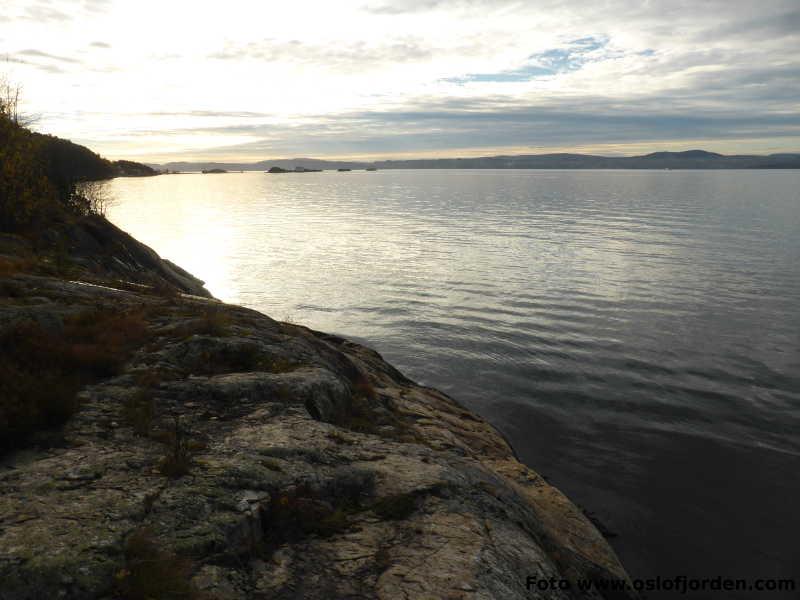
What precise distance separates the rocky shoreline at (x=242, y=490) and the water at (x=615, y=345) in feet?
15.8

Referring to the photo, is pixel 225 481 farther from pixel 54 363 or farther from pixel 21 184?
pixel 21 184

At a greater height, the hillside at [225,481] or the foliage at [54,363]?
the foliage at [54,363]

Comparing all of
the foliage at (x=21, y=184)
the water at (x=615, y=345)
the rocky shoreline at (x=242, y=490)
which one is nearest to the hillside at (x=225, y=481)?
the rocky shoreline at (x=242, y=490)

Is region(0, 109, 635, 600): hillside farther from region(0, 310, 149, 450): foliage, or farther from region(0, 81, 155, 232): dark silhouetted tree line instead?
region(0, 81, 155, 232): dark silhouetted tree line

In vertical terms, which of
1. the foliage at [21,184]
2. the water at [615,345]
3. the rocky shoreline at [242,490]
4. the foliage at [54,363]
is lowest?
the water at [615,345]

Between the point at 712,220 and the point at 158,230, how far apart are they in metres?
89.8

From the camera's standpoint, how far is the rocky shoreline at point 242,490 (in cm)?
616

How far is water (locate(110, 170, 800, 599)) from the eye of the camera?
1488 cm

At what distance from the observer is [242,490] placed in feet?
25.3

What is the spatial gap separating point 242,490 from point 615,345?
2472cm

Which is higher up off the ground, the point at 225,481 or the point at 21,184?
the point at 21,184

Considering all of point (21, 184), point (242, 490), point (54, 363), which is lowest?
point (242, 490)

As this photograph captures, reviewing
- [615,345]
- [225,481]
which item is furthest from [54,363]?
[615,345]

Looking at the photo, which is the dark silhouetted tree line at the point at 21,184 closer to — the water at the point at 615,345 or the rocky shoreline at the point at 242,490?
the rocky shoreline at the point at 242,490
